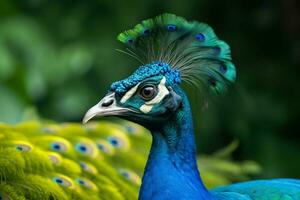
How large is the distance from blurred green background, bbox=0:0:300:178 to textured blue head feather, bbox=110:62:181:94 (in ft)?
6.94

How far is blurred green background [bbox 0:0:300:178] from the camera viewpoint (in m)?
4.48

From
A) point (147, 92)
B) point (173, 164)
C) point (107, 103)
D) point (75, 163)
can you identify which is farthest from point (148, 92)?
point (75, 163)

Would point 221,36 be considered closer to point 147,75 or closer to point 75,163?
point 75,163

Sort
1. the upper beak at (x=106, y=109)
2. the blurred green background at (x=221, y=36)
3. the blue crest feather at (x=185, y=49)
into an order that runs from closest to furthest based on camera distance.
Answer: 1. the upper beak at (x=106, y=109)
2. the blue crest feather at (x=185, y=49)
3. the blurred green background at (x=221, y=36)

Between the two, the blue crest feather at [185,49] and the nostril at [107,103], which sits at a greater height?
the blue crest feather at [185,49]

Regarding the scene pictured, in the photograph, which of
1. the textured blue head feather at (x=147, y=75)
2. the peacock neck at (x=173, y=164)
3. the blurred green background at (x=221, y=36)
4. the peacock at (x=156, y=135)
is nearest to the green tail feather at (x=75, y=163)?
the peacock at (x=156, y=135)

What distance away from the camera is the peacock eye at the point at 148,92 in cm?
218

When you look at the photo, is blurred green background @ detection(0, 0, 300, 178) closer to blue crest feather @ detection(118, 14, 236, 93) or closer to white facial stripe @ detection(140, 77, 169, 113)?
blue crest feather @ detection(118, 14, 236, 93)

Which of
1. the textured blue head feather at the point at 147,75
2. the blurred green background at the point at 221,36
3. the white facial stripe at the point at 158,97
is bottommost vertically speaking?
the blurred green background at the point at 221,36

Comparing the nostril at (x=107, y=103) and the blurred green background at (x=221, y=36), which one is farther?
the blurred green background at (x=221, y=36)

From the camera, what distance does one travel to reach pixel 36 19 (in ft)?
15.5

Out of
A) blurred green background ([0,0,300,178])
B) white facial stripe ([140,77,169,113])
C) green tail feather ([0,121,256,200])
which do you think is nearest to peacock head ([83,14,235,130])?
white facial stripe ([140,77,169,113])

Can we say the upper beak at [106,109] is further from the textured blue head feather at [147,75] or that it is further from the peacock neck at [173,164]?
the peacock neck at [173,164]

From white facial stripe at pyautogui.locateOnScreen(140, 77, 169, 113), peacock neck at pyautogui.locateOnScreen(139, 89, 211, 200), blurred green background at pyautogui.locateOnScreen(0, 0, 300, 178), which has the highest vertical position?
white facial stripe at pyautogui.locateOnScreen(140, 77, 169, 113)
